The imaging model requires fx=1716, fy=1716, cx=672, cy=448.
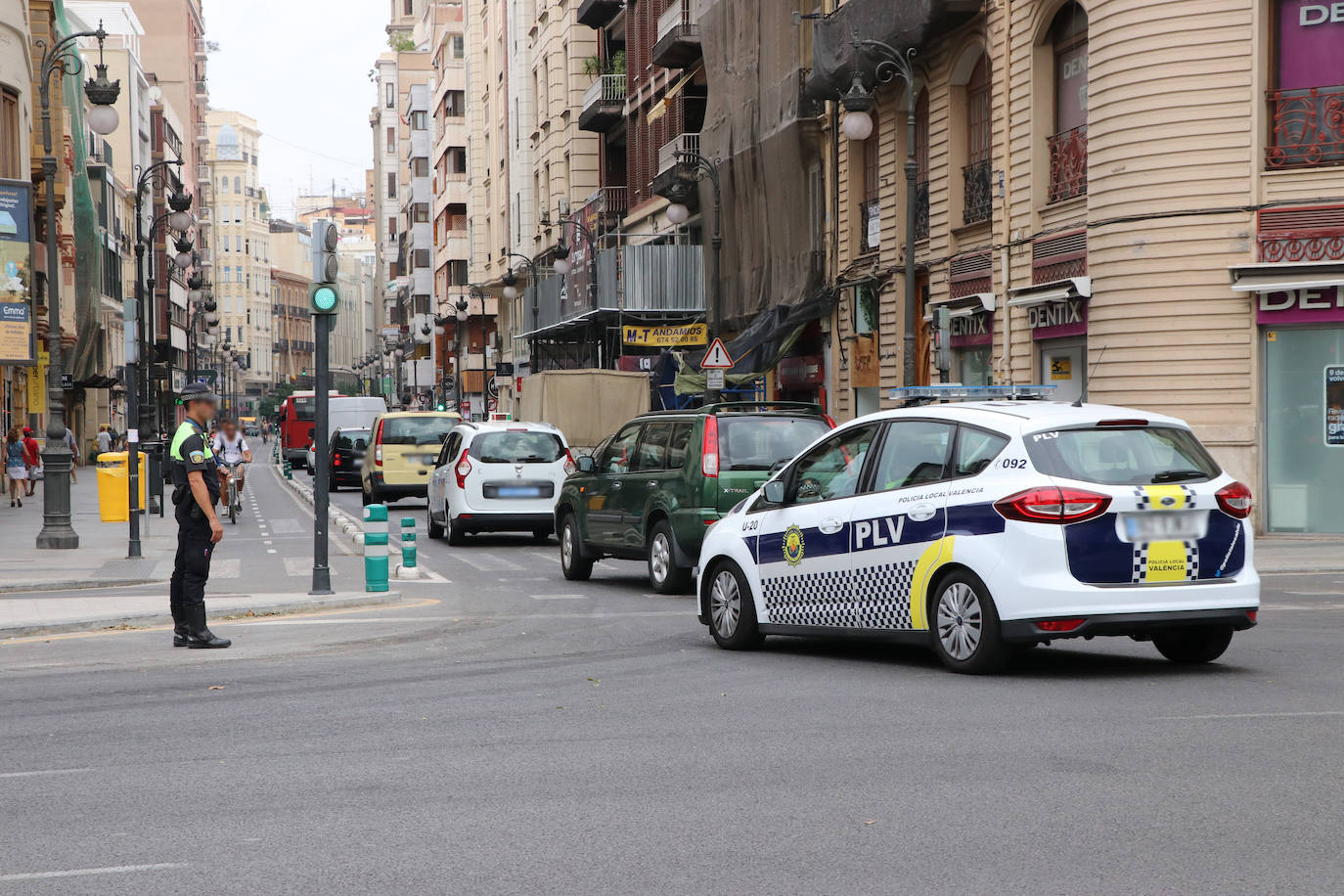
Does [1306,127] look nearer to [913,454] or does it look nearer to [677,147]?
[913,454]

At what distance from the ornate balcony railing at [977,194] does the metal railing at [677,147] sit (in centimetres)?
1688

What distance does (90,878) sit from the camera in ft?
18.4

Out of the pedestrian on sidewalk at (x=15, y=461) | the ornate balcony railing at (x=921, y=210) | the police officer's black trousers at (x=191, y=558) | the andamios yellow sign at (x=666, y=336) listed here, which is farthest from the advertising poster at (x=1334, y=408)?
the pedestrian on sidewalk at (x=15, y=461)

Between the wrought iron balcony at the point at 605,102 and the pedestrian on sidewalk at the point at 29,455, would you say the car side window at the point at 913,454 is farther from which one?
the wrought iron balcony at the point at 605,102

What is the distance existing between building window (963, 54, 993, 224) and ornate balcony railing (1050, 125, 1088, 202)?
84.3 inches

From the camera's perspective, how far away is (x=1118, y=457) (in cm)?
988

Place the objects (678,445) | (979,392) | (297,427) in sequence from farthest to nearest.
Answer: (297,427) < (678,445) < (979,392)

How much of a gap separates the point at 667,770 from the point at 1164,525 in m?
3.84

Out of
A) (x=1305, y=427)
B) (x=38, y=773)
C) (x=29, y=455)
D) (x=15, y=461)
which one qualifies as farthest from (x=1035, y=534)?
(x=29, y=455)

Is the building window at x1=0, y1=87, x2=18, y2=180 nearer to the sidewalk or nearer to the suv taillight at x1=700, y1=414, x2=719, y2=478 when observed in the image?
the sidewalk

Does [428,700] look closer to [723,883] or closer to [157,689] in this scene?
[157,689]

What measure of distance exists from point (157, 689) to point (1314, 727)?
648 centimetres

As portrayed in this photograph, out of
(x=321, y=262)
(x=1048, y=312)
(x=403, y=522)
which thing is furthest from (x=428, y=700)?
(x=1048, y=312)

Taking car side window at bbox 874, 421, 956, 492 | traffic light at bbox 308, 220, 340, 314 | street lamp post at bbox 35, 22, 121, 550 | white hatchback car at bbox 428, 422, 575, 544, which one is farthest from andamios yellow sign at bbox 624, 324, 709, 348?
car side window at bbox 874, 421, 956, 492
